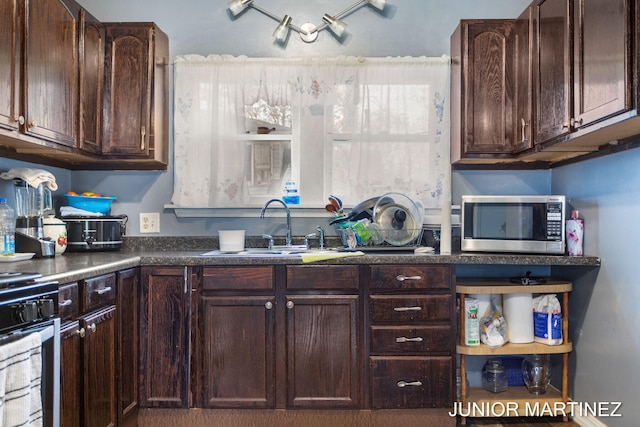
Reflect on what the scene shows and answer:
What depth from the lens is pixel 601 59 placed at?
172cm

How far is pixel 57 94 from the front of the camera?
2109mm

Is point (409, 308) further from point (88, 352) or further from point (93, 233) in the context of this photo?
point (93, 233)

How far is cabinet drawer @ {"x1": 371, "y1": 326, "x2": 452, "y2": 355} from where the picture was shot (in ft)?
7.25

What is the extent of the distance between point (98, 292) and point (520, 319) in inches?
74.9

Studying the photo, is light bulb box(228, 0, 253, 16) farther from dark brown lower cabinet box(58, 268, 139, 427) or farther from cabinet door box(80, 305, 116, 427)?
cabinet door box(80, 305, 116, 427)

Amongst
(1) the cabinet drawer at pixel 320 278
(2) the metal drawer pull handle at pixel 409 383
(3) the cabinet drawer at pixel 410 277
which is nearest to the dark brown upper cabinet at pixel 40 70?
(1) the cabinet drawer at pixel 320 278

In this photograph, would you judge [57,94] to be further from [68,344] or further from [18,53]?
[68,344]

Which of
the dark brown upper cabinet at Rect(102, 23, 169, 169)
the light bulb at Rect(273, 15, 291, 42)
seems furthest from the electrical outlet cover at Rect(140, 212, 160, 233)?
the light bulb at Rect(273, 15, 291, 42)

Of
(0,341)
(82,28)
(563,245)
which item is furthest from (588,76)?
(82,28)

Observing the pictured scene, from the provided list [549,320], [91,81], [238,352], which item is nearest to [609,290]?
[549,320]

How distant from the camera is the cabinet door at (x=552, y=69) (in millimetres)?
1974

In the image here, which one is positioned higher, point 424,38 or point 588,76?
point 424,38

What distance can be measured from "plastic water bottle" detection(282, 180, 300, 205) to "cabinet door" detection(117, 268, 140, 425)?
897 mm

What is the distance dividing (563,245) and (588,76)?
84 centimetres
